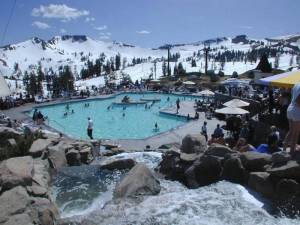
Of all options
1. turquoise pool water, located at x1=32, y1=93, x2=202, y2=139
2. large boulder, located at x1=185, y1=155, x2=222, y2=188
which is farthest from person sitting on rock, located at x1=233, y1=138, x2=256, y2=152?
turquoise pool water, located at x1=32, y1=93, x2=202, y2=139

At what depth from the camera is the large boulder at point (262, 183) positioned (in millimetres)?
8656

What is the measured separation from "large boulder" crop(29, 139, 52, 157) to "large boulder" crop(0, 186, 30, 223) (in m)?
4.31

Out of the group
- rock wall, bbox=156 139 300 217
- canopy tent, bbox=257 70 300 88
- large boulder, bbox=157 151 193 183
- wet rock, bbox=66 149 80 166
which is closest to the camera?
rock wall, bbox=156 139 300 217

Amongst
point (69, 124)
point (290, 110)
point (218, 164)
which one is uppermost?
point (290, 110)

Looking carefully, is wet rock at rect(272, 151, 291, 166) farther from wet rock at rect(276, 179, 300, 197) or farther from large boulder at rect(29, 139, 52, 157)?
large boulder at rect(29, 139, 52, 157)

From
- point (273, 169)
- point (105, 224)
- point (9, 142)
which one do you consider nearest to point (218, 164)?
point (273, 169)

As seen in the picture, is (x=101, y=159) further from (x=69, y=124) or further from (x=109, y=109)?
(x=109, y=109)

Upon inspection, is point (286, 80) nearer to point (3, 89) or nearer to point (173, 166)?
point (173, 166)

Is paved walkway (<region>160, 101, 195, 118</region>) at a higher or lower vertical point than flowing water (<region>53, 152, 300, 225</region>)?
lower

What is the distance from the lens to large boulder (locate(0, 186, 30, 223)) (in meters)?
7.90

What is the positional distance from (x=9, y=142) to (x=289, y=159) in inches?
401

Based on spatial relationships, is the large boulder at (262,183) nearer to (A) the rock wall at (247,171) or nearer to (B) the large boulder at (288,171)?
(A) the rock wall at (247,171)

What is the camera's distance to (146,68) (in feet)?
506

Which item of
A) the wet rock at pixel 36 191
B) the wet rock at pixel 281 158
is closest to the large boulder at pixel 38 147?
the wet rock at pixel 36 191
